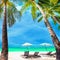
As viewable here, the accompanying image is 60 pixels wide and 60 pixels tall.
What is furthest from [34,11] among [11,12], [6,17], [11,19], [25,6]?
[6,17]

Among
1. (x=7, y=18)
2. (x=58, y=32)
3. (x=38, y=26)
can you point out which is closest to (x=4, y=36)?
(x=7, y=18)

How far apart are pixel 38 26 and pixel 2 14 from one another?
200 cm

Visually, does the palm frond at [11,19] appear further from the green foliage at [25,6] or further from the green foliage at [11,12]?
the green foliage at [25,6]

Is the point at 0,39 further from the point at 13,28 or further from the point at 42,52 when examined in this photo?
the point at 42,52

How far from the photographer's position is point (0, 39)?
51.9 feet

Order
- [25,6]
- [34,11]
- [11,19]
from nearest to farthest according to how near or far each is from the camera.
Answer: [11,19]
[25,6]
[34,11]

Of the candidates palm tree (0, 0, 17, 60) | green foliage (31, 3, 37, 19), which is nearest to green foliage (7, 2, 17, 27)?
palm tree (0, 0, 17, 60)

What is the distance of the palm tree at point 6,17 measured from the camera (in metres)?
14.3

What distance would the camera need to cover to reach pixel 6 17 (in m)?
14.7

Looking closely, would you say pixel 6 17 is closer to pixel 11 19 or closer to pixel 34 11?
pixel 11 19

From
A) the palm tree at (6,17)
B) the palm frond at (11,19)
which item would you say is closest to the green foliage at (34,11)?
the palm tree at (6,17)

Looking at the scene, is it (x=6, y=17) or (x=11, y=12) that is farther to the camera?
(x=11, y=12)

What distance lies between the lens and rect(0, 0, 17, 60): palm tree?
14328 mm

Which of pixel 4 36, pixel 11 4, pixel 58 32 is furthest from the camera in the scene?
pixel 58 32
